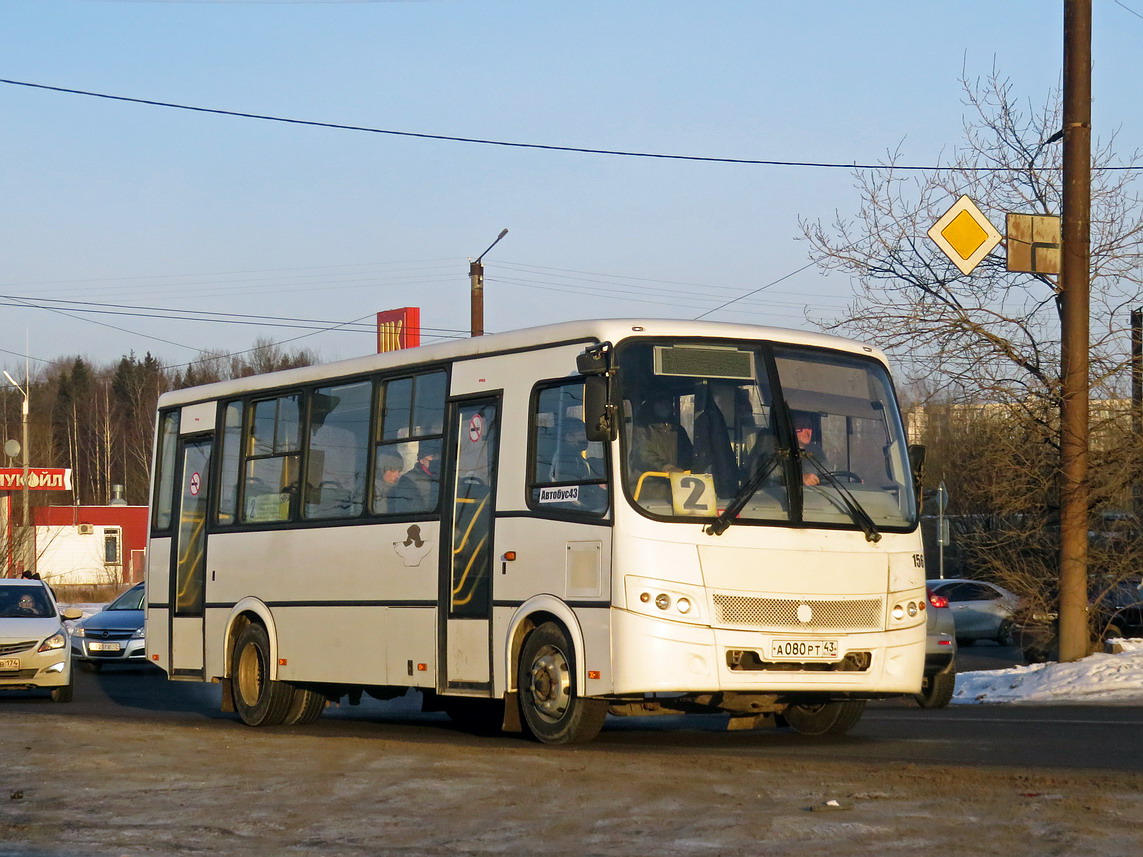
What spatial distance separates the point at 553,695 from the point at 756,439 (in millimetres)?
2271

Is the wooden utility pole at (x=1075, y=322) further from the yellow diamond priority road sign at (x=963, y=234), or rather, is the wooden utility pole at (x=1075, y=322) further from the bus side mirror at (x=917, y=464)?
the bus side mirror at (x=917, y=464)

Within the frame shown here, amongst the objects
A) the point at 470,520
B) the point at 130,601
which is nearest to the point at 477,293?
the point at 130,601

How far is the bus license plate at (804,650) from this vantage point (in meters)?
11.4

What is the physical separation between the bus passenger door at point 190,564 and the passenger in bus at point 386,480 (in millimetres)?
3155

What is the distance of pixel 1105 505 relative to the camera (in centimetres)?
2017

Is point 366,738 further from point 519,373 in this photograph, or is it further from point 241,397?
point 241,397

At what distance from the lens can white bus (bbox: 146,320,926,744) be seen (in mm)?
11312

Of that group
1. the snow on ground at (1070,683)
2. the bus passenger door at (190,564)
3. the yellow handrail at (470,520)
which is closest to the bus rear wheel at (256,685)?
the bus passenger door at (190,564)

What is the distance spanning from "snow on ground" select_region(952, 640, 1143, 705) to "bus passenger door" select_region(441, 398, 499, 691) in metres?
7.20

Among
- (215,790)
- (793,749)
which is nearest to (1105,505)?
(793,749)

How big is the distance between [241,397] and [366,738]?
168 inches

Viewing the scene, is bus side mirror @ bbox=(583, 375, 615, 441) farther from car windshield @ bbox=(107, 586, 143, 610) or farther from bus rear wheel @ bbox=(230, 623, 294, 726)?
car windshield @ bbox=(107, 586, 143, 610)

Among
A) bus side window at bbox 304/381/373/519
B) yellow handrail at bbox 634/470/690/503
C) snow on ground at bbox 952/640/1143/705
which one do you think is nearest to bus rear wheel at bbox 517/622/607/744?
yellow handrail at bbox 634/470/690/503

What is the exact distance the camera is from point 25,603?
2208cm
